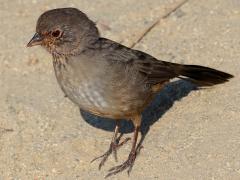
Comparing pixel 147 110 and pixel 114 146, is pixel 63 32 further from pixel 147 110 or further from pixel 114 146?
pixel 147 110

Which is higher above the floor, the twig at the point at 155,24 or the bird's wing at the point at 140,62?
the bird's wing at the point at 140,62

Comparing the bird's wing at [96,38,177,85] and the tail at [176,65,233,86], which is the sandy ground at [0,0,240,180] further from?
the bird's wing at [96,38,177,85]

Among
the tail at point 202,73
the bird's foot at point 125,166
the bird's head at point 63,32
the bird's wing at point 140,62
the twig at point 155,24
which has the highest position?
the bird's head at point 63,32

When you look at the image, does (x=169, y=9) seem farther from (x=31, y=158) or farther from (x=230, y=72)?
(x=31, y=158)

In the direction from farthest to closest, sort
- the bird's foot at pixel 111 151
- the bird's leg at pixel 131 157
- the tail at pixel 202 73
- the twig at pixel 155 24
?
the twig at pixel 155 24
the tail at pixel 202 73
the bird's foot at pixel 111 151
the bird's leg at pixel 131 157

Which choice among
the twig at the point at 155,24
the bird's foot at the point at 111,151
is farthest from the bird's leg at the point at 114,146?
the twig at the point at 155,24

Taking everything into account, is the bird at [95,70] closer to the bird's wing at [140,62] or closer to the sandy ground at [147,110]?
the bird's wing at [140,62]

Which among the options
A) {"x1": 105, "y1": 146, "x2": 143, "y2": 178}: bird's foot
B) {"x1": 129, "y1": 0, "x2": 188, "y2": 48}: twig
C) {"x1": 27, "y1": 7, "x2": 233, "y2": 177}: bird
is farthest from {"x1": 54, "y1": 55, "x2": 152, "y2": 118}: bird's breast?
{"x1": 129, "y1": 0, "x2": 188, "y2": 48}: twig

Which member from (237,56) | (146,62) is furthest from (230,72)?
(146,62)
